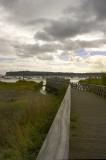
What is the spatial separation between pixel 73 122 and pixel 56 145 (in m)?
7.56

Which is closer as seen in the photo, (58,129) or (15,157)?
(58,129)

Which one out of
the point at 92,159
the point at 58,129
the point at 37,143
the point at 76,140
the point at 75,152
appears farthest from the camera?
the point at 37,143

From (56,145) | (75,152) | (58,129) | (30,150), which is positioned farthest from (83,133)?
(56,145)

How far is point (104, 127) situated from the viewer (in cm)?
1162

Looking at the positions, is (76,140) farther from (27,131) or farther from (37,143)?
(27,131)

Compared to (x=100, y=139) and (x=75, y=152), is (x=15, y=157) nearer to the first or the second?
(x=75, y=152)

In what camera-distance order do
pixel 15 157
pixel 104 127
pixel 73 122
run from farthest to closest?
1. pixel 73 122
2. pixel 104 127
3. pixel 15 157

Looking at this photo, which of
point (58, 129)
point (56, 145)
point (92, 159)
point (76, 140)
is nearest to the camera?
point (56, 145)

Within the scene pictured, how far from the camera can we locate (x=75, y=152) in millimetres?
8086

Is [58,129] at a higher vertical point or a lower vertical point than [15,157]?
higher

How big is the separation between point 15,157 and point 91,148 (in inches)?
73.7

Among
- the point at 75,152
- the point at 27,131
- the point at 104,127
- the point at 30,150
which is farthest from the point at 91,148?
the point at 27,131

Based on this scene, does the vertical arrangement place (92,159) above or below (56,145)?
below

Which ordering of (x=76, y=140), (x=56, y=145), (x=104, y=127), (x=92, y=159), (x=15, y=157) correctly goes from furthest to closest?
(x=104, y=127)
(x=76, y=140)
(x=15, y=157)
(x=92, y=159)
(x=56, y=145)
